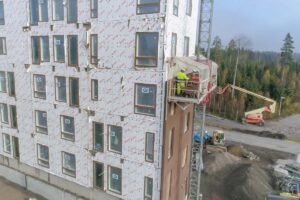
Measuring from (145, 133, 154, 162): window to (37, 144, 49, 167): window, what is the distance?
9667 millimetres

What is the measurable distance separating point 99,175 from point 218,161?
17.6 meters

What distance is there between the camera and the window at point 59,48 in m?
18.8

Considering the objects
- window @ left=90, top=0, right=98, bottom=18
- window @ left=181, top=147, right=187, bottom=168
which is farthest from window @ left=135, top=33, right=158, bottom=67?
window @ left=181, top=147, right=187, bottom=168

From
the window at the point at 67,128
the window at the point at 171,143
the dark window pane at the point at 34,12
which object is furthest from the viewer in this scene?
the window at the point at 67,128

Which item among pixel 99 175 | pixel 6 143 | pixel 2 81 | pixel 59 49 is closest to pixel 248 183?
pixel 99 175

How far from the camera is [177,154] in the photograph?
19000 millimetres

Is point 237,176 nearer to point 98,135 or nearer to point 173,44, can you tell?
point 98,135

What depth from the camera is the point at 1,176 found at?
2555 centimetres

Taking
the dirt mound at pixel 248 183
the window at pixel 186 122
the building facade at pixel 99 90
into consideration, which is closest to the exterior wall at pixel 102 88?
the building facade at pixel 99 90

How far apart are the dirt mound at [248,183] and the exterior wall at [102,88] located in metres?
12.4

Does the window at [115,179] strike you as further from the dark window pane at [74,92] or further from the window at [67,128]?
the dark window pane at [74,92]

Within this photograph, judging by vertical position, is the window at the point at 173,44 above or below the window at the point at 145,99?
above

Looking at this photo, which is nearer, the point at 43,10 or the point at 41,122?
the point at 43,10

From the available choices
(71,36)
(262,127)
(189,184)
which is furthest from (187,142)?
(262,127)
